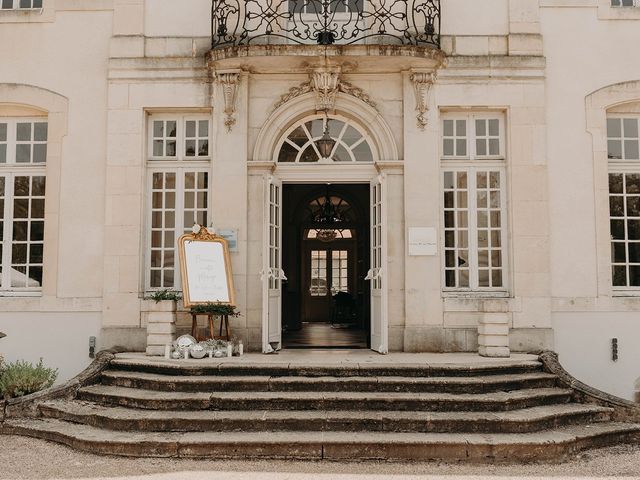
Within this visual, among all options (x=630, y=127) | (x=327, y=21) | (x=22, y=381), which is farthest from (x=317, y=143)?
(x=22, y=381)

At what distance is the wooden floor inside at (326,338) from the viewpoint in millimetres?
9422

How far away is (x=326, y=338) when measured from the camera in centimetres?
1070

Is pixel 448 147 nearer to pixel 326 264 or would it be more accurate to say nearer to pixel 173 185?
pixel 173 185

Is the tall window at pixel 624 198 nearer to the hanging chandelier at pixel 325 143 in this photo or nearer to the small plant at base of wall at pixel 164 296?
the hanging chandelier at pixel 325 143

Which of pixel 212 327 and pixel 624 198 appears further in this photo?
pixel 624 198

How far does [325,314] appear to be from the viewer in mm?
16484

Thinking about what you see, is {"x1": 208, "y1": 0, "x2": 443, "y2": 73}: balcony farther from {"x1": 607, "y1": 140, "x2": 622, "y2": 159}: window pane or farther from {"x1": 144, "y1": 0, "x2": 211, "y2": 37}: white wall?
{"x1": 607, "y1": 140, "x2": 622, "y2": 159}: window pane

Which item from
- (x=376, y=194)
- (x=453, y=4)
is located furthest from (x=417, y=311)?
(x=453, y=4)

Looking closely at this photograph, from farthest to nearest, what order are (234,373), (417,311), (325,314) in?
(325,314) < (417,311) < (234,373)

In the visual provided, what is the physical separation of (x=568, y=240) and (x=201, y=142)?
4.77 m

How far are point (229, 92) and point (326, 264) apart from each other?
8.63m

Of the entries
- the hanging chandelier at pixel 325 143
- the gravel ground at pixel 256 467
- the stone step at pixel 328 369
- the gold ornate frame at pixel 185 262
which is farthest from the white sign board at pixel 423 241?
the gravel ground at pixel 256 467

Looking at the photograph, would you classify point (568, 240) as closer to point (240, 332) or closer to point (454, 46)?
point (454, 46)

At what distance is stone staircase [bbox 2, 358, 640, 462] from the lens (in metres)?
5.63
